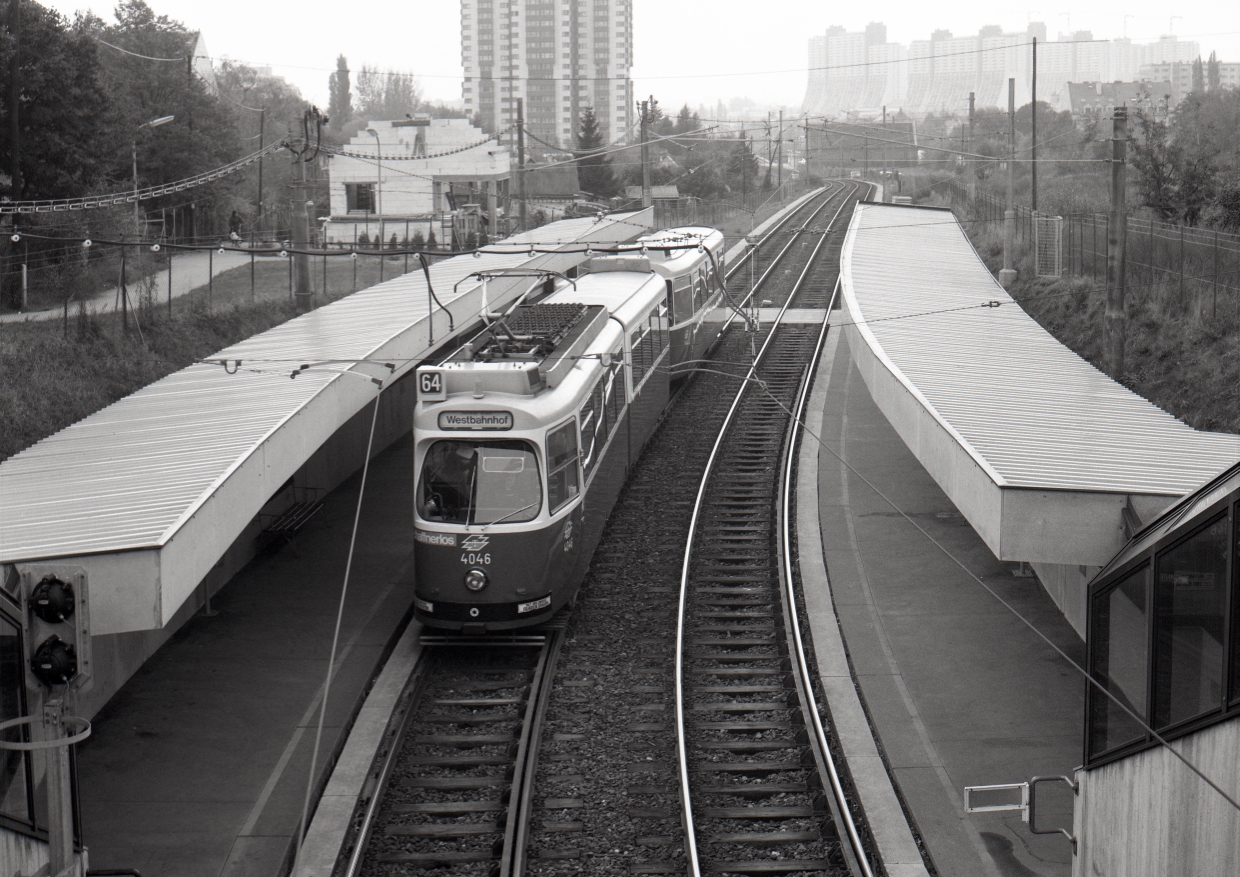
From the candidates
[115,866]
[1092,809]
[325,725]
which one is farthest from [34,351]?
[1092,809]

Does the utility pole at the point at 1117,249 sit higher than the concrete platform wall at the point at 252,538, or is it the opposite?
the utility pole at the point at 1117,249

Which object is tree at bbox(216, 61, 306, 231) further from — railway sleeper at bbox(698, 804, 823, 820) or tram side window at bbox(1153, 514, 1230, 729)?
tram side window at bbox(1153, 514, 1230, 729)

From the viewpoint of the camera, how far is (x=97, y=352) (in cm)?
2516

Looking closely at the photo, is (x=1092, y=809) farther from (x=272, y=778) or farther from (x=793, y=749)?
(x=272, y=778)

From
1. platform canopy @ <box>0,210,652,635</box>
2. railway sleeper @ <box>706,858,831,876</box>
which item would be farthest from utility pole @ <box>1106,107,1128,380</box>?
railway sleeper @ <box>706,858,831,876</box>

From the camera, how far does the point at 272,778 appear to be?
459 inches

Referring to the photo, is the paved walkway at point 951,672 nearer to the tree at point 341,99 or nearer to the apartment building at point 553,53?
the tree at point 341,99

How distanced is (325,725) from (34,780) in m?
5.15

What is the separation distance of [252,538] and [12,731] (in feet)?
35.2

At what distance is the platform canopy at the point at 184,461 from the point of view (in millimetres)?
10320

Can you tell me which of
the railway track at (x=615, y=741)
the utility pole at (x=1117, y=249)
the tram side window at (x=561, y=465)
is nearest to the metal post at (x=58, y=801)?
the railway track at (x=615, y=741)

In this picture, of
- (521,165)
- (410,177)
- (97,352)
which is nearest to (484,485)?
(97,352)

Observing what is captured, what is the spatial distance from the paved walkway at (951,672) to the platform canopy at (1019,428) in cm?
184

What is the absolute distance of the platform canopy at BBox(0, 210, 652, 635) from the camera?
1032 cm
